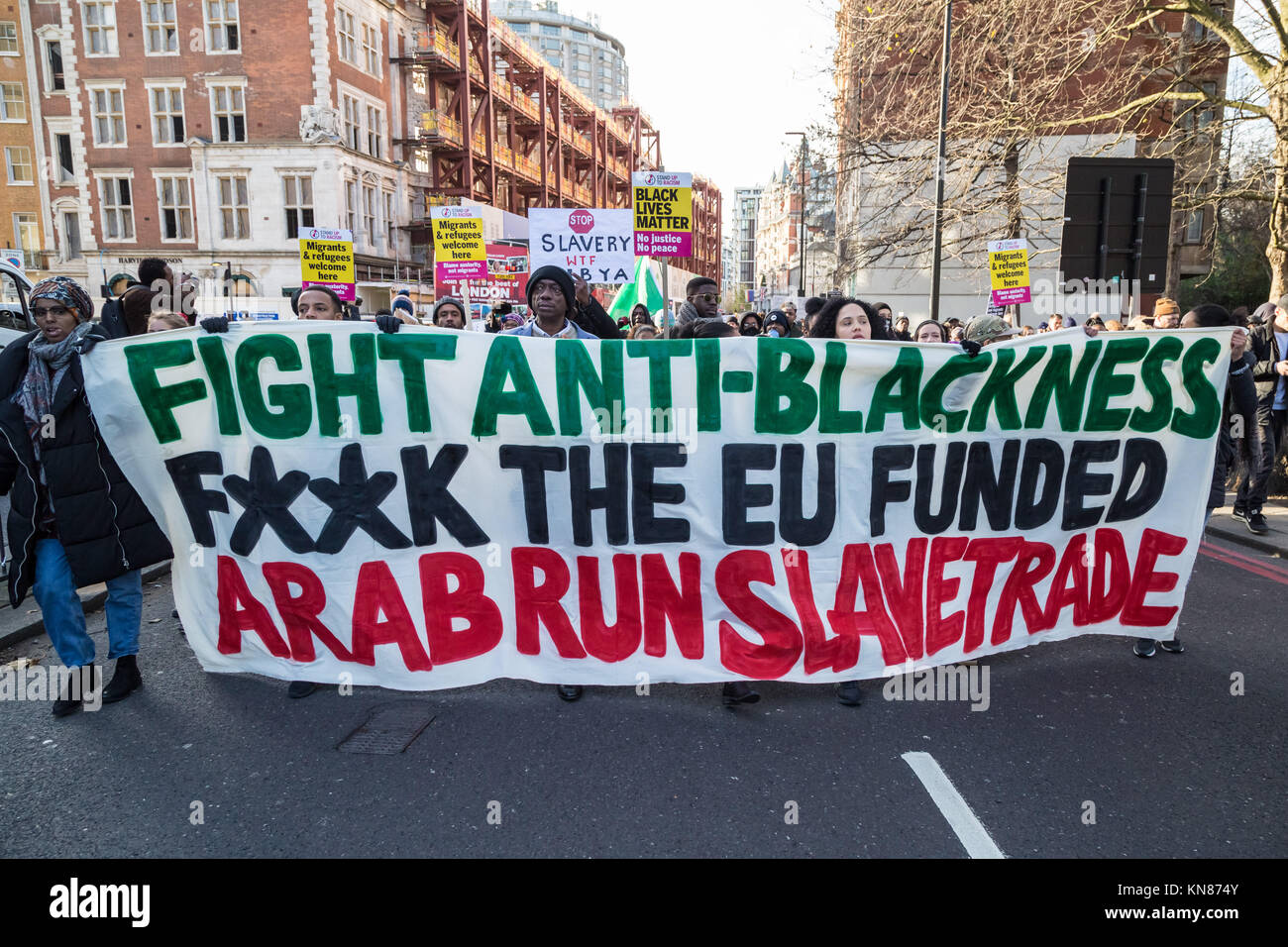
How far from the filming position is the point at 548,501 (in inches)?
157

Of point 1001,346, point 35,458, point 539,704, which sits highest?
point 1001,346

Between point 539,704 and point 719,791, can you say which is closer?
point 719,791

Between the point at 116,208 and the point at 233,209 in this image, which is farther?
the point at 116,208

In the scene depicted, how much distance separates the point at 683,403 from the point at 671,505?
500 millimetres

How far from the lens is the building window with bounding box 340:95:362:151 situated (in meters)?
33.5

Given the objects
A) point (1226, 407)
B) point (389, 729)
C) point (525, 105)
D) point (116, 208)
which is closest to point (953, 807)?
point (389, 729)

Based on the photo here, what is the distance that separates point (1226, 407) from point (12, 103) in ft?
158

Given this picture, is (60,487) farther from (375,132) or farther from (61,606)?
(375,132)

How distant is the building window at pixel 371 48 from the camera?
3475 centimetres

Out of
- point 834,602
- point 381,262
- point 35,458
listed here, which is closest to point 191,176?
point 381,262

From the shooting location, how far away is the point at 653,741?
356cm

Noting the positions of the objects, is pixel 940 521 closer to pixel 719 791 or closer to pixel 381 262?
pixel 719 791

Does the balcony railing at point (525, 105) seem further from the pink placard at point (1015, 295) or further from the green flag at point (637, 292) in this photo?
the pink placard at point (1015, 295)

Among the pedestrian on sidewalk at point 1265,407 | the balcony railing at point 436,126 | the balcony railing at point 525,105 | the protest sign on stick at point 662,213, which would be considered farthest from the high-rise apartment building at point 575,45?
the pedestrian on sidewalk at point 1265,407
